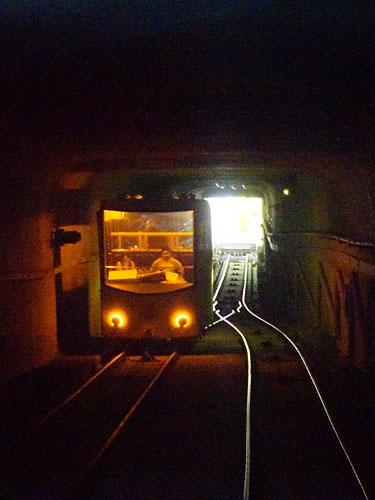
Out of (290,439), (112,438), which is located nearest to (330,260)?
(290,439)

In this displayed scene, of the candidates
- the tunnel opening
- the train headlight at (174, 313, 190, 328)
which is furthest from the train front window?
the tunnel opening

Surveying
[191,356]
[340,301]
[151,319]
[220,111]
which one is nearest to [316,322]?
[340,301]

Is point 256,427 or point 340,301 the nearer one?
point 256,427

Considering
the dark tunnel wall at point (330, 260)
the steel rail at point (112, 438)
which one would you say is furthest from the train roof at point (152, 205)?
the steel rail at point (112, 438)

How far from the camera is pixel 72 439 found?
26.3 feet

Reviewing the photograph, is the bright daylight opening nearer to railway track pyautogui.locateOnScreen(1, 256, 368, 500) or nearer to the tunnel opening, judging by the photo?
the tunnel opening

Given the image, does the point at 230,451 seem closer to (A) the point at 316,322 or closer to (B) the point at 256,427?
(B) the point at 256,427

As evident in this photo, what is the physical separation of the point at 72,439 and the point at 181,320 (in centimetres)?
480

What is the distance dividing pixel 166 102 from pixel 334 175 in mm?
5975

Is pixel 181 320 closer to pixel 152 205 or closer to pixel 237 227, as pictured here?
pixel 152 205

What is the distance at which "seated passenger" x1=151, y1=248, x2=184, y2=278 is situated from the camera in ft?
41.4

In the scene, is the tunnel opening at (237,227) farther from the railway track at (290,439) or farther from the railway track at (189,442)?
the railway track at (189,442)

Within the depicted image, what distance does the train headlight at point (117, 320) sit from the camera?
12.6 m

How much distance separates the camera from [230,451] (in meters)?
7.53
